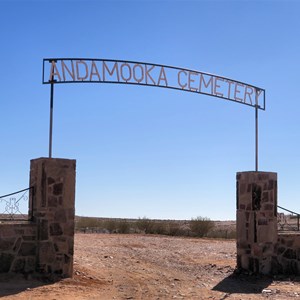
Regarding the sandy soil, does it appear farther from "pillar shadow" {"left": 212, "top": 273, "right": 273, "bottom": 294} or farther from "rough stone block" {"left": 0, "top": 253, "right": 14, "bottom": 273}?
"rough stone block" {"left": 0, "top": 253, "right": 14, "bottom": 273}

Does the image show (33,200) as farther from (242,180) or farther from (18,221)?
(242,180)

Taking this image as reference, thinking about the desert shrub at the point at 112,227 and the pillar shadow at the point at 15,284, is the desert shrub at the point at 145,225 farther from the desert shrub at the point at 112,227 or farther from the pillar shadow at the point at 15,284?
the pillar shadow at the point at 15,284

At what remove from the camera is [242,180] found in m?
15.2

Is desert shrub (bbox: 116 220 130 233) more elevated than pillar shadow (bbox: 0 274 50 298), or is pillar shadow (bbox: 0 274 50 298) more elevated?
desert shrub (bbox: 116 220 130 233)

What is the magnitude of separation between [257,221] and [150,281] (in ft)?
11.4

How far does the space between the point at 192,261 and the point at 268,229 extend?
152 inches

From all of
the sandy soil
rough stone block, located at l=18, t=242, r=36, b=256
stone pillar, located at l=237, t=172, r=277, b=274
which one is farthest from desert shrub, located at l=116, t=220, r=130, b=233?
rough stone block, located at l=18, t=242, r=36, b=256

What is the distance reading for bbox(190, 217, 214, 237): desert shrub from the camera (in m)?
34.7

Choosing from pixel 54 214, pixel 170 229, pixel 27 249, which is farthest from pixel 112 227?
pixel 27 249

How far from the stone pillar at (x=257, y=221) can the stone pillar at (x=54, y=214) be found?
4835mm

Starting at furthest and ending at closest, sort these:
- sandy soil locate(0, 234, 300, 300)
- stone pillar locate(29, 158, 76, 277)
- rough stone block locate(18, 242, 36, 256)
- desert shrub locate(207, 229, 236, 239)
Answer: desert shrub locate(207, 229, 236, 239) < stone pillar locate(29, 158, 76, 277) < rough stone block locate(18, 242, 36, 256) < sandy soil locate(0, 234, 300, 300)

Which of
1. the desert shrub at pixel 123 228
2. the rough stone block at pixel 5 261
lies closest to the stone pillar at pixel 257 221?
the rough stone block at pixel 5 261

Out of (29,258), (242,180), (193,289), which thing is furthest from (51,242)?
(242,180)

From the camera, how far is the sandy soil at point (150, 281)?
453 inches
